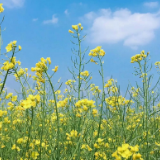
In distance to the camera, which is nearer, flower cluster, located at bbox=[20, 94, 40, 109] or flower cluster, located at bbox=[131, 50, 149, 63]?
flower cluster, located at bbox=[20, 94, 40, 109]

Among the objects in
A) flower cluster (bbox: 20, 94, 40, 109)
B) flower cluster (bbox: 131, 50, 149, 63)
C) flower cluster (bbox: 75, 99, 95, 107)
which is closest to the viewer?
flower cluster (bbox: 20, 94, 40, 109)

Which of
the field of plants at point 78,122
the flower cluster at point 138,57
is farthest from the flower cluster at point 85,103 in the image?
the flower cluster at point 138,57

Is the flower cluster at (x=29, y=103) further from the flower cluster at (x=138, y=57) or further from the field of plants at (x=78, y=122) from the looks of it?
the flower cluster at (x=138, y=57)

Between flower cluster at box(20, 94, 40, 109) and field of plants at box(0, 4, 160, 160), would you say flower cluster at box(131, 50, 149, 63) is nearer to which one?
field of plants at box(0, 4, 160, 160)

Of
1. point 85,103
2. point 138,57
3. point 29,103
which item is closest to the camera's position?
point 29,103

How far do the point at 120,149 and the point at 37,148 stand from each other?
156 centimetres

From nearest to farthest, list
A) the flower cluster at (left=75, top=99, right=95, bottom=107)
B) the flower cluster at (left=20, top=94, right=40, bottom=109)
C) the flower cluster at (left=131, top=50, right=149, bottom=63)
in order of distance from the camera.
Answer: the flower cluster at (left=20, top=94, right=40, bottom=109) → the flower cluster at (left=75, top=99, right=95, bottom=107) → the flower cluster at (left=131, top=50, right=149, bottom=63)

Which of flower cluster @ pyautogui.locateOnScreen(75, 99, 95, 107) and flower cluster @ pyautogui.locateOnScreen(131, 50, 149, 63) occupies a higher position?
flower cluster @ pyautogui.locateOnScreen(131, 50, 149, 63)

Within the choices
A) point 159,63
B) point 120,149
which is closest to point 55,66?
point 120,149

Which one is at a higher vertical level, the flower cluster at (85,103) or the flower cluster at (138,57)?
the flower cluster at (138,57)

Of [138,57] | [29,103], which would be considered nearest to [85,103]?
[29,103]

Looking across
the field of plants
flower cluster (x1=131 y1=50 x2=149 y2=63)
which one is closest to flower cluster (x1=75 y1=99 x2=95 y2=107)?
the field of plants

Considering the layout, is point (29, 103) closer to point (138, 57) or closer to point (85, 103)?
point (85, 103)

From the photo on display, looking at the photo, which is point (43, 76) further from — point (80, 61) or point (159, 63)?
point (159, 63)
